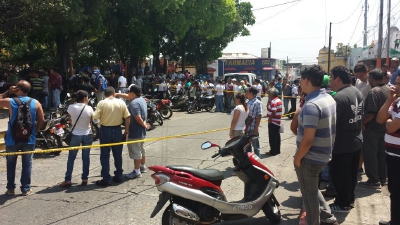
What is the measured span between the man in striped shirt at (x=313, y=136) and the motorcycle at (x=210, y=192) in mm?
687

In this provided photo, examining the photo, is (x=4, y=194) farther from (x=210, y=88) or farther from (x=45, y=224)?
(x=210, y=88)

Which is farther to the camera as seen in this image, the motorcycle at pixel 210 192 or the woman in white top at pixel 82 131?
the woman in white top at pixel 82 131

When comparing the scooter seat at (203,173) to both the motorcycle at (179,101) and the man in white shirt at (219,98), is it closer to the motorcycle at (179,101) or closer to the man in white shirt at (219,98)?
the man in white shirt at (219,98)

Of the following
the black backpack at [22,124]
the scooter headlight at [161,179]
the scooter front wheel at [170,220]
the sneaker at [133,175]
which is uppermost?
the black backpack at [22,124]

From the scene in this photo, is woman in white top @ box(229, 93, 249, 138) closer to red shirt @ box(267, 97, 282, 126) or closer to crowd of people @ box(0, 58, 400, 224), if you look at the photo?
crowd of people @ box(0, 58, 400, 224)

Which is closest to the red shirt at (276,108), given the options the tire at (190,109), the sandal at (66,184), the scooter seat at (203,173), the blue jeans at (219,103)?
the scooter seat at (203,173)

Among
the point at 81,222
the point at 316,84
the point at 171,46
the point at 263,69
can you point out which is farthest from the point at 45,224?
the point at 263,69

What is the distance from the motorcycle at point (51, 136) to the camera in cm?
919

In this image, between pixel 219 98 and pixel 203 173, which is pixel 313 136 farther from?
pixel 219 98

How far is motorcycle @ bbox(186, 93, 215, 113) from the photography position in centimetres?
1820

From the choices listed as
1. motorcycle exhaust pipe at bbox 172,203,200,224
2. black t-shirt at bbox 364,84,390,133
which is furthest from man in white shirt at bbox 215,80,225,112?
motorcycle exhaust pipe at bbox 172,203,200,224

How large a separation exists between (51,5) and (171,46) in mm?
21788

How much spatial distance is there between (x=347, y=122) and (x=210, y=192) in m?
1.97

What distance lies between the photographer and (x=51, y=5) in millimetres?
13047
